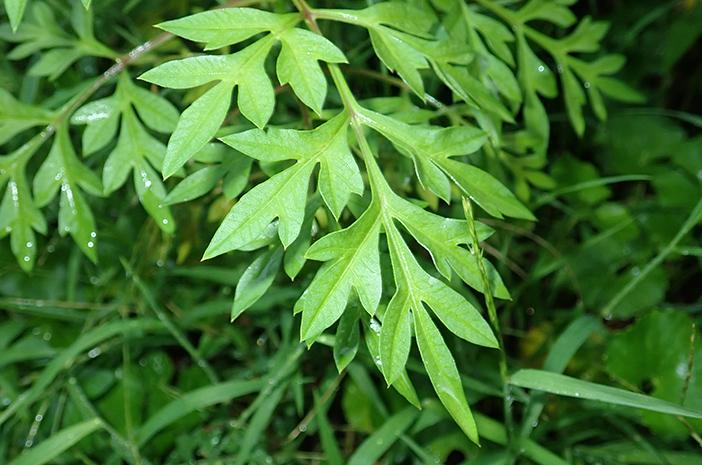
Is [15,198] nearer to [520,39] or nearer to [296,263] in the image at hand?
[296,263]

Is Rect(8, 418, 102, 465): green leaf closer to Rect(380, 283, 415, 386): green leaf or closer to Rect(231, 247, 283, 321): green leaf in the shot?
Rect(231, 247, 283, 321): green leaf

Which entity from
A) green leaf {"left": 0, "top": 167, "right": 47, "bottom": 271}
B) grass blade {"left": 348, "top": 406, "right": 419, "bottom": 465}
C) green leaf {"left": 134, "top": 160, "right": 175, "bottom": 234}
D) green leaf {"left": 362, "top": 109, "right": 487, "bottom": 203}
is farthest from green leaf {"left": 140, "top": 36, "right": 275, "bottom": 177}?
grass blade {"left": 348, "top": 406, "right": 419, "bottom": 465}

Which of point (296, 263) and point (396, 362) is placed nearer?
point (396, 362)

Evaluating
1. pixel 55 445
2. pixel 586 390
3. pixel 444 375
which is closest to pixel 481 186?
pixel 444 375

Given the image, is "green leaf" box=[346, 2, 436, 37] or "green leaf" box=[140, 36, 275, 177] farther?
"green leaf" box=[346, 2, 436, 37]

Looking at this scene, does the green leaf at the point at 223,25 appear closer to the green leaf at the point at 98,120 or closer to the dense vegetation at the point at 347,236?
the dense vegetation at the point at 347,236

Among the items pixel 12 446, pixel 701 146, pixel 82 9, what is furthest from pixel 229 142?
pixel 701 146
